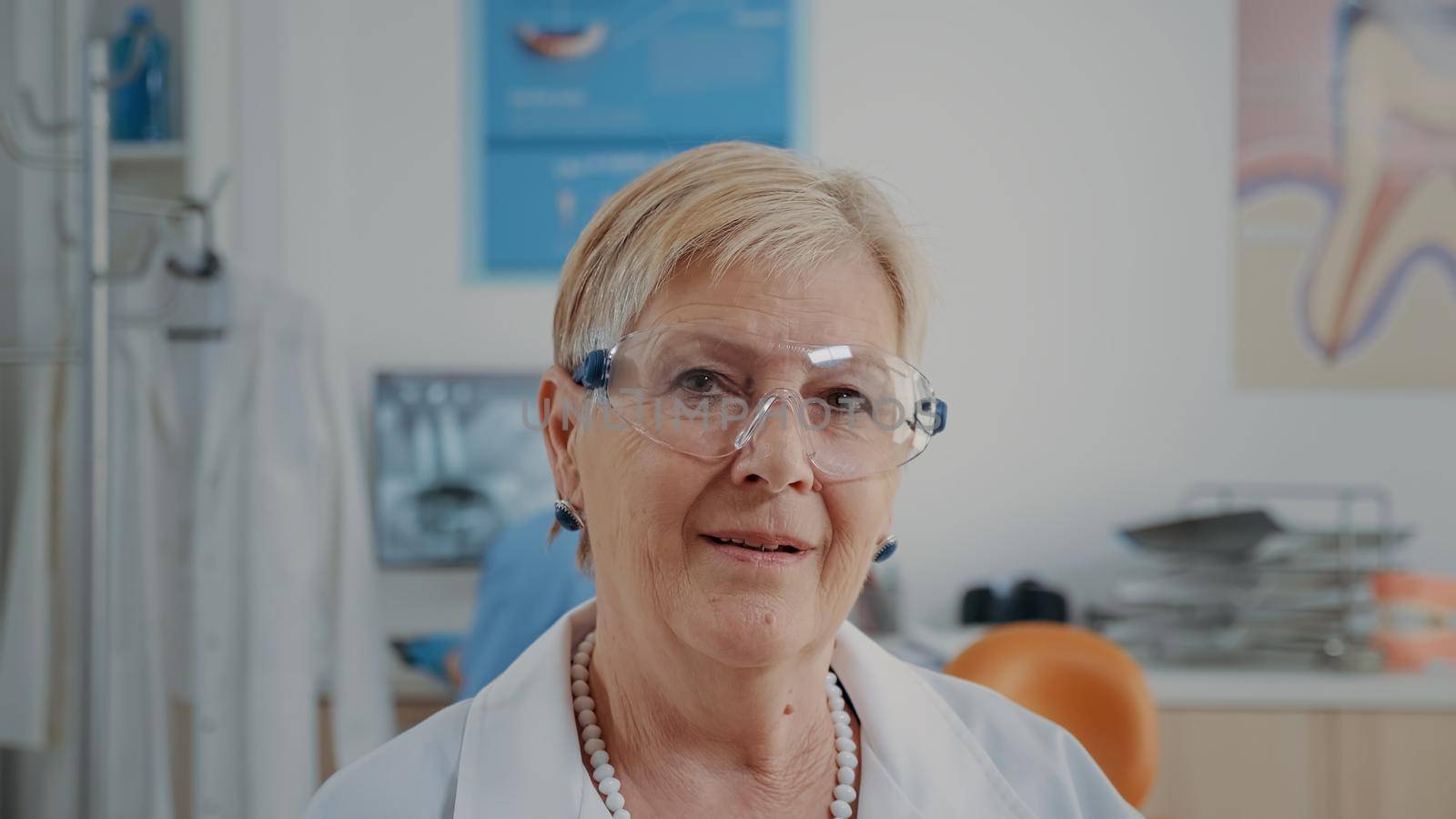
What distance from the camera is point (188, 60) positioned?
103 inches

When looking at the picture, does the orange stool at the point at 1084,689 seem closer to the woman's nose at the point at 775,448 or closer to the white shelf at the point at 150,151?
the woman's nose at the point at 775,448

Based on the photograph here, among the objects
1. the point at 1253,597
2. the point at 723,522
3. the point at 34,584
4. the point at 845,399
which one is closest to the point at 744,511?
the point at 723,522

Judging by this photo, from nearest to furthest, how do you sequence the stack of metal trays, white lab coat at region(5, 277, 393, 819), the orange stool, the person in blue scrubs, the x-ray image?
the orange stool → the person in blue scrubs → white lab coat at region(5, 277, 393, 819) → the stack of metal trays → the x-ray image

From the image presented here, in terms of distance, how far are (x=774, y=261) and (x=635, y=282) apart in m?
0.12

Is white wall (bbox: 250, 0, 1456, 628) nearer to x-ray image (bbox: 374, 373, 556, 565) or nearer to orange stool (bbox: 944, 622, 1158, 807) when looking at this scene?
x-ray image (bbox: 374, 373, 556, 565)

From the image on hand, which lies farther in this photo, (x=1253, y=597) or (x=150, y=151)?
(x=1253, y=597)

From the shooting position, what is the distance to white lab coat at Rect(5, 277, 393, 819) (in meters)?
2.21

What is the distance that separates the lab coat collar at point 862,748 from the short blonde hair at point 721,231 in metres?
0.30

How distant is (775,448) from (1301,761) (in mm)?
2006

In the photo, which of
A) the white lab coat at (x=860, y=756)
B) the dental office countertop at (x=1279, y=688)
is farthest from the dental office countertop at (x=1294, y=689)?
the white lab coat at (x=860, y=756)

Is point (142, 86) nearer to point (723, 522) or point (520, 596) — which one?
point (520, 596)

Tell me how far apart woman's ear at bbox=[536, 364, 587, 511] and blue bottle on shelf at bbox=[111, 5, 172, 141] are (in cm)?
183

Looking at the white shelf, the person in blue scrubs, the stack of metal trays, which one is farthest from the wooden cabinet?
the white shelf

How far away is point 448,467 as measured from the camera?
117 inches
